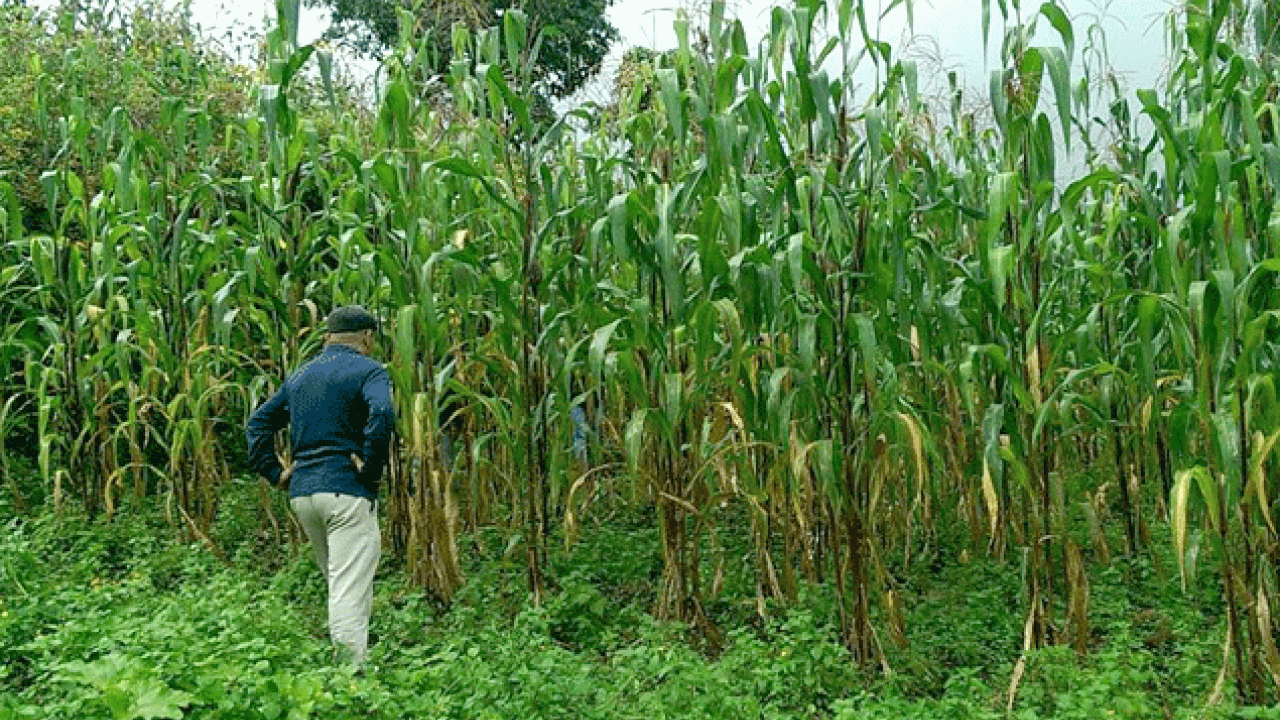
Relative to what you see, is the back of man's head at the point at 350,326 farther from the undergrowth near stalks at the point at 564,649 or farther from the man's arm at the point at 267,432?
the undergrowth near stalks at the point at 564,649

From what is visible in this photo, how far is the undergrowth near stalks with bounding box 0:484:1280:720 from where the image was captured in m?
3.55

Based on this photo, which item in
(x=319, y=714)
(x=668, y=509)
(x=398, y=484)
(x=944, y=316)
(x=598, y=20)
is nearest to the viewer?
(x=319, y=714)

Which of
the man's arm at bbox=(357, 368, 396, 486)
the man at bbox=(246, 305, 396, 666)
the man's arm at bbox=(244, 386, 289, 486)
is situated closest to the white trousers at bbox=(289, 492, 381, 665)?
the man at bbox=(246, 305, 396, 666)

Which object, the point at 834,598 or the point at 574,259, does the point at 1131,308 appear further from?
the point at 574,259

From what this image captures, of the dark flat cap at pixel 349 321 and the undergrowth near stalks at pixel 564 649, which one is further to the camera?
the dark flat cap at pixel 349 321

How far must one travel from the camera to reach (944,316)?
14.2 ft

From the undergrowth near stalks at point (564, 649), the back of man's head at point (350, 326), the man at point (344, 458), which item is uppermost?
the back of man's head at point (350, 326)

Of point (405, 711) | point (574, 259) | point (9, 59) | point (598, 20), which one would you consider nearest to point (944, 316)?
point (574, 259)

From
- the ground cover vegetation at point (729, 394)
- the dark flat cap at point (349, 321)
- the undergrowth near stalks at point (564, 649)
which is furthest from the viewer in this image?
the dark flat cap at point (349, 321)

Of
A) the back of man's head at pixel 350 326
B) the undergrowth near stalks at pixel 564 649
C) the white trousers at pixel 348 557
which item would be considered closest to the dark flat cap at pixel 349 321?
the back of man's head at pixel 350 326

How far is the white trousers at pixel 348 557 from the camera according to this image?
4.60m

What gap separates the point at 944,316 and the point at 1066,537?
0.87 m

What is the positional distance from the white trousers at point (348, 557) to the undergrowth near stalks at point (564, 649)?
0.52 feet

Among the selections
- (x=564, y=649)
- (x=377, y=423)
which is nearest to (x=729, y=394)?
(x=564, y=649)
